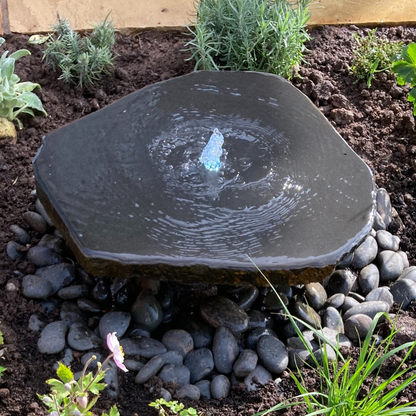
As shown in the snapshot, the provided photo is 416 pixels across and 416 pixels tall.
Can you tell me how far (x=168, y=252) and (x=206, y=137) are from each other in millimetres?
655

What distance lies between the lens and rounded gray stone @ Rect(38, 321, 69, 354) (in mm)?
2289

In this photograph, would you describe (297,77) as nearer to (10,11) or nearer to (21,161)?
(21,161)

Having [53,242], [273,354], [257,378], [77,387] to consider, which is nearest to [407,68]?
[273,354]

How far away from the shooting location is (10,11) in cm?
386

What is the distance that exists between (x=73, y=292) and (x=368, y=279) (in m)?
1.35

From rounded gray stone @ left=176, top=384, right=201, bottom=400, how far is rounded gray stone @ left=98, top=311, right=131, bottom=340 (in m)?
0.37

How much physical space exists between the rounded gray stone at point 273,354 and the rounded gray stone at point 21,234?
1.20 meters

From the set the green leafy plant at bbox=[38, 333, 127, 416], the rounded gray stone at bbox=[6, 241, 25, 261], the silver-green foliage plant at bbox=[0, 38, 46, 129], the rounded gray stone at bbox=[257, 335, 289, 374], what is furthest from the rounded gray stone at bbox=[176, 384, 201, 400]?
the silver-green foliage plant at bbox=[0, 38, 46, 129]

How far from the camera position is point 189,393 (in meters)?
2.19

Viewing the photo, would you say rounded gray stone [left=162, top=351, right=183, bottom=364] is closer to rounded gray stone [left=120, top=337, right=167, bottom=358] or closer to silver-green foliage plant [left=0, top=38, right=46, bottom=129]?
rounded gray stone [left=120, top=337, right=167, bottom=358]

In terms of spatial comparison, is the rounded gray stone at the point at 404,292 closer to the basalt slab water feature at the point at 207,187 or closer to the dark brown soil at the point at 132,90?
the dark brown soil at the point at 132,90

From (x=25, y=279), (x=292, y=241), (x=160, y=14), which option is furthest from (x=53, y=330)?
(x=160, y=14)

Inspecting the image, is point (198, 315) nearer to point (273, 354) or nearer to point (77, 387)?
point (273, 354)

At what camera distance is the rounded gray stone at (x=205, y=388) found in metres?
2.25
